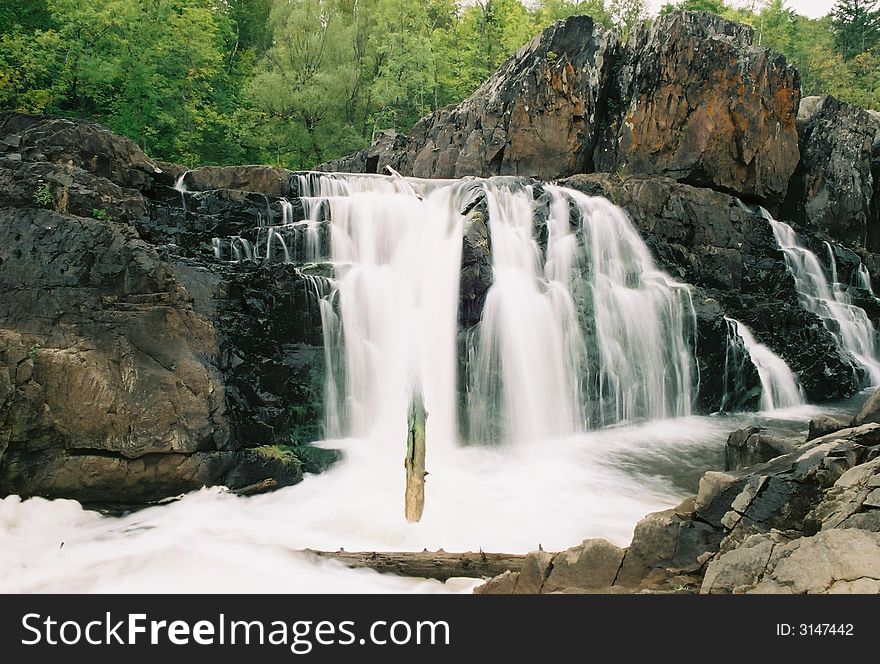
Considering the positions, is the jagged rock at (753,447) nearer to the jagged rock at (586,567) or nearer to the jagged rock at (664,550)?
the jagged rock at (664,550)

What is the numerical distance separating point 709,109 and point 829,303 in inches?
254

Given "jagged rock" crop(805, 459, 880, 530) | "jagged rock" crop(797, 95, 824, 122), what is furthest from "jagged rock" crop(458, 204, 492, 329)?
"jagged rock" crop(797, 95, 824, 122)

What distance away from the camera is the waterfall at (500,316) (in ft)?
37.9

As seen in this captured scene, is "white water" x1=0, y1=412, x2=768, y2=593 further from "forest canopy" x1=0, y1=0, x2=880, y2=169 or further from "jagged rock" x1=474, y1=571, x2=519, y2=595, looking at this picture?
"forest canopy" x1=0, y1=0, x2=880, y2=169

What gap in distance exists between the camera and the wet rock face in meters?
18.2

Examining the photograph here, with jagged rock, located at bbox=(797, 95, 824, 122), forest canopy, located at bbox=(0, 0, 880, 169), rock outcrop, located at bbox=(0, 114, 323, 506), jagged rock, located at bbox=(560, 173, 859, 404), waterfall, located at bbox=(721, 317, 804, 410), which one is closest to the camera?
rock outcrop, located at bbox=(0, 114, 323, 506)

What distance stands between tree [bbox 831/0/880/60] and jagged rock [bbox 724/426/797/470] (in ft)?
140

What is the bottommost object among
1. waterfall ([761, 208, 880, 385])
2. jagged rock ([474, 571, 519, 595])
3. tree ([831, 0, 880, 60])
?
jagged rock ([474, 571, 519, 595])

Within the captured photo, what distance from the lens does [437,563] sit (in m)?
6.55

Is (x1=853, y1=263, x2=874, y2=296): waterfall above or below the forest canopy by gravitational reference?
below

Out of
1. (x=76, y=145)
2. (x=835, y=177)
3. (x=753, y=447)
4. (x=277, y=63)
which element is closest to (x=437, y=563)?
(x=753, y=447)

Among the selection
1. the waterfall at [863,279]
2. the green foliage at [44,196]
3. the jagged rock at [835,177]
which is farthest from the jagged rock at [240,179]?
the waterfall at [863,279]
